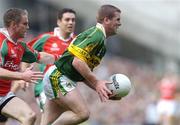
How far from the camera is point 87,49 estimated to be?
43.0 feet

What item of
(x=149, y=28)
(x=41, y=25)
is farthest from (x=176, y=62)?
(x=41, y=25)

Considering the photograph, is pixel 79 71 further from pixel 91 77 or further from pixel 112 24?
pixel 112 24

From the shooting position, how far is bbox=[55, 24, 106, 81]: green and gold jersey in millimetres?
13102

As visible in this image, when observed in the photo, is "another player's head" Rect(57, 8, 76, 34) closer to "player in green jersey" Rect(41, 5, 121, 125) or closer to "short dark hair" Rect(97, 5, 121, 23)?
"player in green jersey" Rect(41, 5, 121, 125)

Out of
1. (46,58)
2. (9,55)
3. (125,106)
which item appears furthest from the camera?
(125,106)

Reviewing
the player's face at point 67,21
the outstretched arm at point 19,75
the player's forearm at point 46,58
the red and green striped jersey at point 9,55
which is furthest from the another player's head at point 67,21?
the outstretched arm at point 19,75

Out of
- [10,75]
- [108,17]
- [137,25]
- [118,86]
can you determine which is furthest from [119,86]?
[137,25]

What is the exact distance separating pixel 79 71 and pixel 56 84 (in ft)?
2.40

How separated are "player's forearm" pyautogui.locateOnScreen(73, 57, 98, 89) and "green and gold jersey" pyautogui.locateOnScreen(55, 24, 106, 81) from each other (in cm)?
10

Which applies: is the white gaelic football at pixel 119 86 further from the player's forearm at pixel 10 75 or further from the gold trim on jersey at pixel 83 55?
the player's forearm at pixel 10 75

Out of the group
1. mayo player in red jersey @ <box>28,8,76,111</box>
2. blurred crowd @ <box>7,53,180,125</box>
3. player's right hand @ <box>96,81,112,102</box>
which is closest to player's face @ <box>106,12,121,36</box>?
player's right hand @ <box>96,81,112,102</box>

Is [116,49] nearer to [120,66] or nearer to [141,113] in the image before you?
[120,66]

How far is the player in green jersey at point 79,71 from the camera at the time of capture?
42.8 ft

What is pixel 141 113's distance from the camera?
2556 cm
